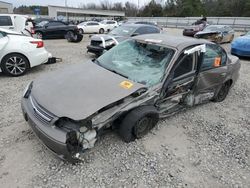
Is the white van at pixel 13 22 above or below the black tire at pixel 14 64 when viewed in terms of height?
above

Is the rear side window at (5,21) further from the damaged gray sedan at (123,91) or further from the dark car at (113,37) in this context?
the damaged gray sedan at (123,91)

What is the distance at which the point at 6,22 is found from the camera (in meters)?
9.47

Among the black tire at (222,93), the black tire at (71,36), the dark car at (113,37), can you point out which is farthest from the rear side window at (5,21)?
the black tire at (222,93)

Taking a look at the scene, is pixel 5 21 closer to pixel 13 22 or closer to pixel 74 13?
pixel 13 22

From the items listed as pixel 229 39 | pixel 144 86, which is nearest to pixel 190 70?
pixel 144 86

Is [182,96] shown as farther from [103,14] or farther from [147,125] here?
[103,14]

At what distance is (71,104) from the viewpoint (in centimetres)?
219

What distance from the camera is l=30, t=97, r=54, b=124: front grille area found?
2125 millimetres

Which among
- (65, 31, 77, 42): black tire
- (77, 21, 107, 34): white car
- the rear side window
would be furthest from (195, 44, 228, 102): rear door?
(77, 21, 107, 34): white car

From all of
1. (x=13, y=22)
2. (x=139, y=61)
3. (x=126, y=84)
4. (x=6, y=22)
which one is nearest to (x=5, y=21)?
(x=6, y=22)

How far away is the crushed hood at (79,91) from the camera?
213cm

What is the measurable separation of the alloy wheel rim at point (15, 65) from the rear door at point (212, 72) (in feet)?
14.8

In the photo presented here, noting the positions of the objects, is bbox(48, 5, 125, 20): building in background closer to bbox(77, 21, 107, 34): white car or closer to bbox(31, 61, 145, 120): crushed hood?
bbox(77, 21, 107, 34): white car

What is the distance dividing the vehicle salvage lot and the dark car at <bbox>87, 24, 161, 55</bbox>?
4.49 meters
